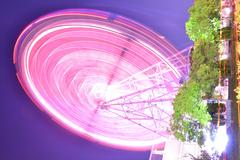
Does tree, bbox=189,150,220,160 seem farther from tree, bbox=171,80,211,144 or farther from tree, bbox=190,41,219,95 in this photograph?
tree, bbox=190,41,219,95

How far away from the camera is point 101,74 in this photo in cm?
1636

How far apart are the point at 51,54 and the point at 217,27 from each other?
957cm

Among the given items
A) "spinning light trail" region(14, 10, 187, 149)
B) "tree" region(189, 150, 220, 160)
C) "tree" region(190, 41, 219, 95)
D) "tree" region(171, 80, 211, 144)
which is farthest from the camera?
"spinning light trail" region(14, 10, 187, 149)

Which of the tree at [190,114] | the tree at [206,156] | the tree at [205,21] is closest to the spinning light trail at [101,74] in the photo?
the tree at [205,21]

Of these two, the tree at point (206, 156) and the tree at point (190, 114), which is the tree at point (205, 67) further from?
the tree at point (206, 156)

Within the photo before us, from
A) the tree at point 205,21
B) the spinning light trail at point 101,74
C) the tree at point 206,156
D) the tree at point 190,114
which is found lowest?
the tree at point 206,156

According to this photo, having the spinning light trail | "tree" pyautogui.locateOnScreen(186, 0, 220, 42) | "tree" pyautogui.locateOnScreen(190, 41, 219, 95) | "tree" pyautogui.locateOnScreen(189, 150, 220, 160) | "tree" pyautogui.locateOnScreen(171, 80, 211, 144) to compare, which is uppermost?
the spinning light trail

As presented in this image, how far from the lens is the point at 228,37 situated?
802 centimetres

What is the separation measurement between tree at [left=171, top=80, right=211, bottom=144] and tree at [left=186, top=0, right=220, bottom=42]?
4.36 ft

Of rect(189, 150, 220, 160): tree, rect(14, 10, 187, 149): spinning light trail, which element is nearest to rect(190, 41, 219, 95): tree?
rect(189, 150, 220, 160): tree

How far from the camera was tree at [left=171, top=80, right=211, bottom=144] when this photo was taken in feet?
25.2

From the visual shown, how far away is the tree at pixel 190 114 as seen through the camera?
7.68 metres

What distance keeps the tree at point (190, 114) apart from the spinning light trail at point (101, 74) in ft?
16.3

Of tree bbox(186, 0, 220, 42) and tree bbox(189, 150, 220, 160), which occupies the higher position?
tree bbox(186, 0, 220, 42)
